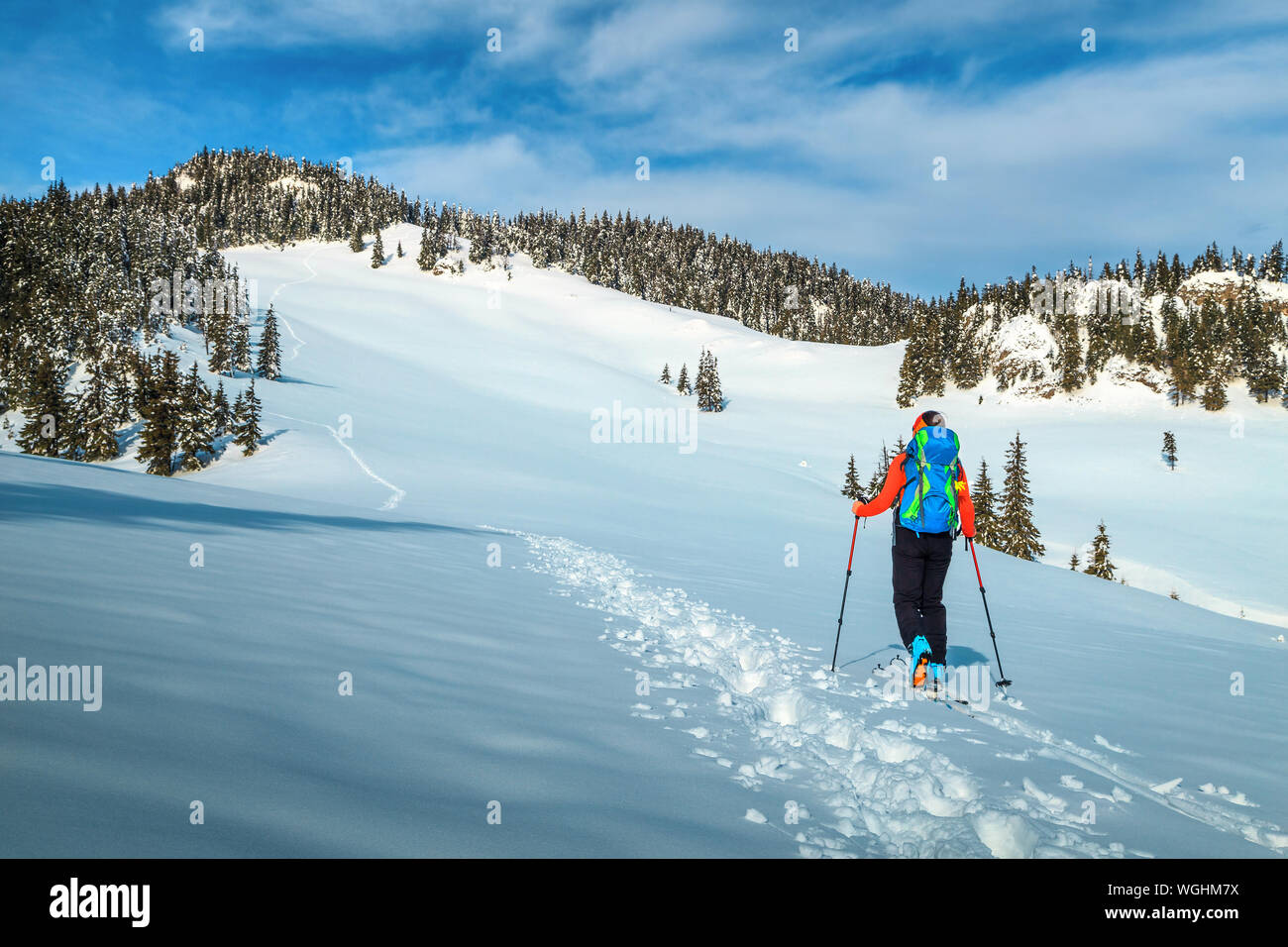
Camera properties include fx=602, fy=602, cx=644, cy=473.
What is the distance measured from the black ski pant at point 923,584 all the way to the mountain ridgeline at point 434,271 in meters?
36.1

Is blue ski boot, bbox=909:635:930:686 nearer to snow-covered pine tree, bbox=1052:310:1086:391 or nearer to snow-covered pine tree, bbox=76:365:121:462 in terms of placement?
snow-covered pine tree, bbox=76:365:121:462

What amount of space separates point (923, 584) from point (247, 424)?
37281 mm

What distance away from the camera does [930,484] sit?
6.09m

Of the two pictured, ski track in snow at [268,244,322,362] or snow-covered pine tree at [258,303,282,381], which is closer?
snow-covered pine tree at [258,303,282,381]

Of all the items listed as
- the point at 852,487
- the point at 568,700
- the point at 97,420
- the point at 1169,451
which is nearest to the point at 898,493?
the point at 568,700

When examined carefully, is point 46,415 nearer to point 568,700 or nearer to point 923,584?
point 568,700

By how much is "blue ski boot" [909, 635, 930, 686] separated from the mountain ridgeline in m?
36.3

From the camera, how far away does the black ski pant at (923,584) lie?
6.07 m

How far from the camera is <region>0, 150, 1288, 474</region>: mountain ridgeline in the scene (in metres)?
39.7

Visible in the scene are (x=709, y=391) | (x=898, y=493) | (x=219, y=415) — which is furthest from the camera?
(x=709, y=391)

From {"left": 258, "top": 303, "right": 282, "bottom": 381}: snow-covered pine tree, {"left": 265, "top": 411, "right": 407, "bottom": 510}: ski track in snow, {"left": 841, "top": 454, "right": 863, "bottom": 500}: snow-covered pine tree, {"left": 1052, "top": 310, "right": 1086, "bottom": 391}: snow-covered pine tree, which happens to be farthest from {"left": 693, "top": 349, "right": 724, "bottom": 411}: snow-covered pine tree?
{"left": 265, "top": 411, "right": 407, "bottom": 510}: ski track in snow

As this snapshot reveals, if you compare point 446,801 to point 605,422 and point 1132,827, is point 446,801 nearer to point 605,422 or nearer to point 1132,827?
point 1132,827

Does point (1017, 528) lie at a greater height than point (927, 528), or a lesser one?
lesser
